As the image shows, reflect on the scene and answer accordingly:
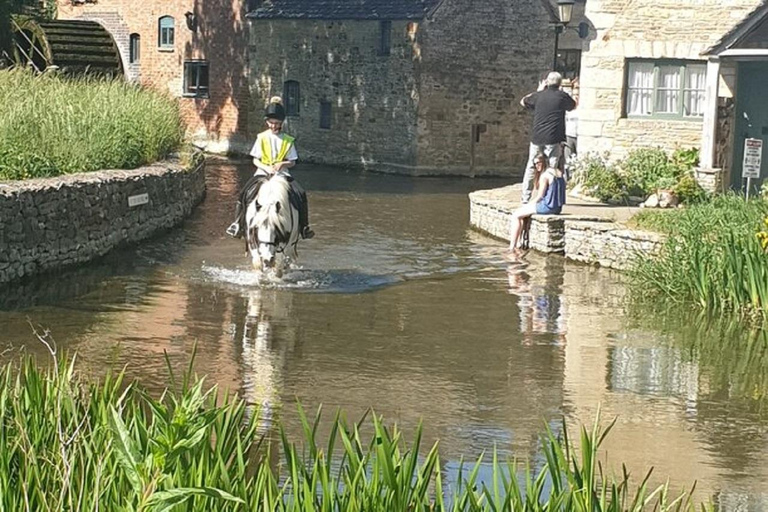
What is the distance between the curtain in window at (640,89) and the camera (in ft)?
72.9

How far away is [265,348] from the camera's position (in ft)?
37.9

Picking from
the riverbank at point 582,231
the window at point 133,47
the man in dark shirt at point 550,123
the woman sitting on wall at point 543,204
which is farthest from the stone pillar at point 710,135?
the window at point 133,47

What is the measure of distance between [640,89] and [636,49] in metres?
0.65

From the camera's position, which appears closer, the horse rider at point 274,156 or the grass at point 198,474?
the grass at point 198,474

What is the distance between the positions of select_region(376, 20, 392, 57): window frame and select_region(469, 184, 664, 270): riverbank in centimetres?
1222

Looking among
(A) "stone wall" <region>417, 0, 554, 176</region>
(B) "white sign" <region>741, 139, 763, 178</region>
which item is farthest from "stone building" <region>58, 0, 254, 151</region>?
(B) "white sign" <region>741, 139, 763, 178</region>

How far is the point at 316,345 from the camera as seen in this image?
1174 centimetres

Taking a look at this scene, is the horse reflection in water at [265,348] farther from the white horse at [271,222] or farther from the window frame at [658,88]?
the window frame at [658,88]

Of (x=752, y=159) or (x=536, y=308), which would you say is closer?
(x=536, y=308)

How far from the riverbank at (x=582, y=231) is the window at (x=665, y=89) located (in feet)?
7.15

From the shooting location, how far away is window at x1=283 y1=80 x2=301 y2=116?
36.1 meters

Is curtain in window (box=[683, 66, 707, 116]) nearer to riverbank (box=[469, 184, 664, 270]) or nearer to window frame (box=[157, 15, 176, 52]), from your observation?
riverbank (box=[469, 184, 664, 270])

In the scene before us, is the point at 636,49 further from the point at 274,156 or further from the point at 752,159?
the point at 274,156

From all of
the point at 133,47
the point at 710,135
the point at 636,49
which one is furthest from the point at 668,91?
the point at 133,47
